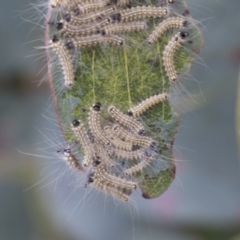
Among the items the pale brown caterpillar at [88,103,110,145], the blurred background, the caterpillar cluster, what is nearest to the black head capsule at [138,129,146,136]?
the caterpillar cluster

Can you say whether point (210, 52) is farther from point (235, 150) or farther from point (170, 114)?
point (170, 114)

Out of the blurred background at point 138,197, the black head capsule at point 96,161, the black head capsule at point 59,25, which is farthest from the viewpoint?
the blurred background at point 138,197

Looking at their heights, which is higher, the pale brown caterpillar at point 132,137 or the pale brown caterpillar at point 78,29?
the pale brown caterpillar at point 78,29

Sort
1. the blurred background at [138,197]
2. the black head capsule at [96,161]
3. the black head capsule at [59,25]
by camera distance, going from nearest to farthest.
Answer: the black head capsule at [59,25] → the black head capsule at [96,161] → the blurred background at [138,197]

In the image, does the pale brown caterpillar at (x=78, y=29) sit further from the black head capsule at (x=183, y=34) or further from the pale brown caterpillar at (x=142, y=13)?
the black head capsule at (x=183, y=34)

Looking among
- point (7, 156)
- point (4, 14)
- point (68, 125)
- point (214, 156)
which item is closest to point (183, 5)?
point (68, 125)

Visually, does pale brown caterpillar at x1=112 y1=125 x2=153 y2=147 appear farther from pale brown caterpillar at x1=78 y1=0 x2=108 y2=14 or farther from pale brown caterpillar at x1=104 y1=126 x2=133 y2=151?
pale brown caterpillar at x1=78 y1=0 x2=108 y2=14

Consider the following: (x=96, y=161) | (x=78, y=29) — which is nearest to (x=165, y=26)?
(x=78, y=29)

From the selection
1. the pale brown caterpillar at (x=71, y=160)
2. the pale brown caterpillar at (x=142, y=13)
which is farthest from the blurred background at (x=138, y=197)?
the pale brown caterpillar at (x=142, y=13)
